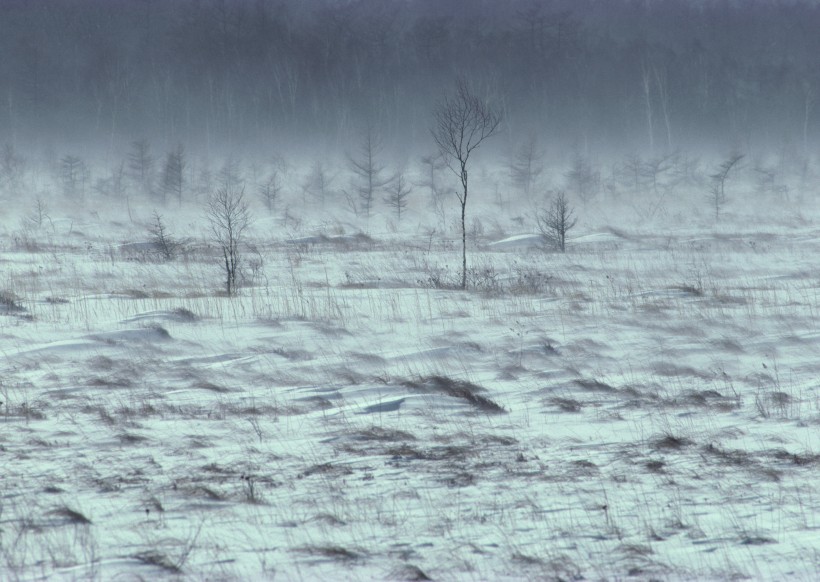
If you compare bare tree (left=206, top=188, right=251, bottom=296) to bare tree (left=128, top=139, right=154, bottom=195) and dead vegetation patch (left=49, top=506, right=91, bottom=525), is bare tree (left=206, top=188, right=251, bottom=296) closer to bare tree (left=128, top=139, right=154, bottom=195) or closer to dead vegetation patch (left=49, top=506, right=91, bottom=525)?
dead vegetation patch (left=49, top=506, right=91, bottom=525)

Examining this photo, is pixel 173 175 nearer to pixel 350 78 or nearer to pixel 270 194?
pixel 270 194

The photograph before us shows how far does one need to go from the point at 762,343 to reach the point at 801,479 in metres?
4.85

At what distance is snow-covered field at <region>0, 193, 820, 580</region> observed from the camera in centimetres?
381

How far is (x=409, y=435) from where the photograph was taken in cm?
585

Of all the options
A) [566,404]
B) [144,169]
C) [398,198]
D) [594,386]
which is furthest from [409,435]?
Result: [144,169]

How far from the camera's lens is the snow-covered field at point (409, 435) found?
381cm

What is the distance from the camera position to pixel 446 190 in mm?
54812

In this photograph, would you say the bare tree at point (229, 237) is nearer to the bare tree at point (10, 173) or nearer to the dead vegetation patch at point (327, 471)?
the dead vegetation patch at point (327, 471)

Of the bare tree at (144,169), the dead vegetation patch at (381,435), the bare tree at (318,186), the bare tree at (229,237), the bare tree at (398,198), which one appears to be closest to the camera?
the dead vegetation patch at (381,435)

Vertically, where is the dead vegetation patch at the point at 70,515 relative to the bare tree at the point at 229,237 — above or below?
below

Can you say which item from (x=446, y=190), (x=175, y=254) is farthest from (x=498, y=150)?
(x=175, y=254)

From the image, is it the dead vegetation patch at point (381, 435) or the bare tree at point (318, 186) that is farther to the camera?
the bare tree at point (318, 186)

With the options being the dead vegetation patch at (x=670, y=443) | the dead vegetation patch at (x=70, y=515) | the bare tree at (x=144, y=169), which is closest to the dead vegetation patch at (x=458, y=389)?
the dead vegetation patch at (x=670, y=443)

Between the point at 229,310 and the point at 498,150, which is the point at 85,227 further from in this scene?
the point at 498,150
